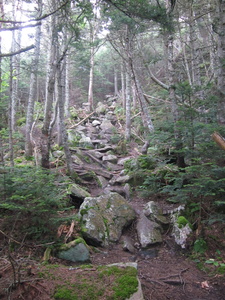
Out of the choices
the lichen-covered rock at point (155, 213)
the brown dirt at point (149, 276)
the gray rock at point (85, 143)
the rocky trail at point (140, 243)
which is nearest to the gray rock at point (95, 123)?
the gray rock at point (85, 143)

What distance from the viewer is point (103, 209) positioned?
20.9 feet

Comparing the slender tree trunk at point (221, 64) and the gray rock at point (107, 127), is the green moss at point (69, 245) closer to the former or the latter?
the slender tree trunk at point (221, 64)

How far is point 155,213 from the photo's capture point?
6441 mm

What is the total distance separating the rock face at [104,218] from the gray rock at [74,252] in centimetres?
76

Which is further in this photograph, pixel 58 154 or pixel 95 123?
pixel 95 123

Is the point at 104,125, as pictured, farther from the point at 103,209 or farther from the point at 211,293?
the point at 211,293

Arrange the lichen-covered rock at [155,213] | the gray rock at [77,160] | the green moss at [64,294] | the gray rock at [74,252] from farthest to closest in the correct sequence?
the gray rock at [77,160], the lichen-covered rock at [155,213], the gray rock at [74,252], the green moss at [64,294]

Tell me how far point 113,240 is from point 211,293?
8.53 feet

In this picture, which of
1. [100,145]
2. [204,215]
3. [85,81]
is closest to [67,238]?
[204,215]

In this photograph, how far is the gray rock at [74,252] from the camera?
439 centimetres

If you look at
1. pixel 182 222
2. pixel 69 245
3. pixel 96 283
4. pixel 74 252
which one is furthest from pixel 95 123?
pixel 96 283

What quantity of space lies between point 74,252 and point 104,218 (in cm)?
174

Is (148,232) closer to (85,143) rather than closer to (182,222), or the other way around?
(182,222)

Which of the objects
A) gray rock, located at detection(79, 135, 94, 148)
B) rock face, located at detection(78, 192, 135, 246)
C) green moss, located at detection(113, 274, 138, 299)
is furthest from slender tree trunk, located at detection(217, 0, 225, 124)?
gray rock, located at detection(79, 135, 94, 148)
